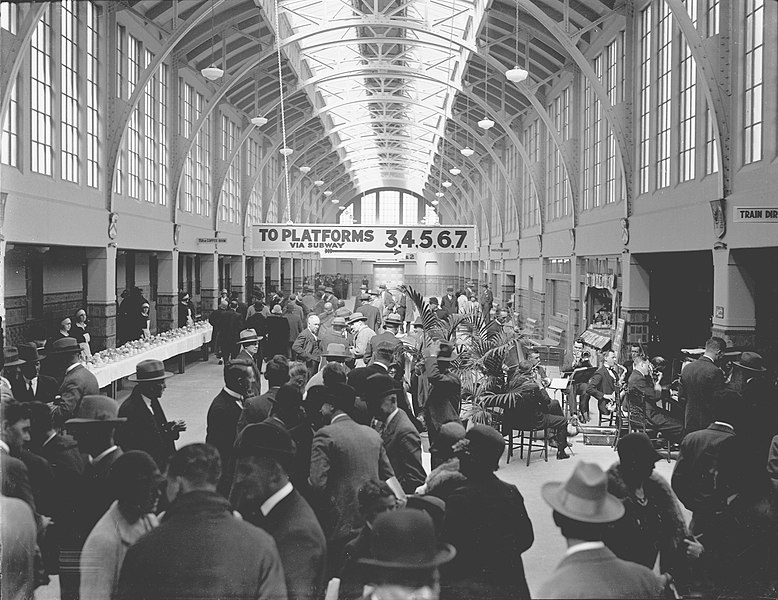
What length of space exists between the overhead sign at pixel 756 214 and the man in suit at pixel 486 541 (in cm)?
658

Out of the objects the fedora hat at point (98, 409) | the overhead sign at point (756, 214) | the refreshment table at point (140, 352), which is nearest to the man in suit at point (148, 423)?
the fedora hat at point (98, 409)

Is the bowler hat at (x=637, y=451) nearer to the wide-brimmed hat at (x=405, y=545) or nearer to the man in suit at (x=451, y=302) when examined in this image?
the wide-brimmed hat at (x=405, y=545)

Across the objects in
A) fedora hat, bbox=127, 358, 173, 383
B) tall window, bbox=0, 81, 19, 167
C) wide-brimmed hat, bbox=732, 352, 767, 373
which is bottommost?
wide-brimmed hat, bbox=732, 352, 767, 373

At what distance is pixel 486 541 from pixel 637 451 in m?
1.02

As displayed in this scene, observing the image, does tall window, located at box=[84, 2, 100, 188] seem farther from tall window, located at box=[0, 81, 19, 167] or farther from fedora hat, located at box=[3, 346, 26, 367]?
fedora hat, located at box=[3, 346, 26, 367]

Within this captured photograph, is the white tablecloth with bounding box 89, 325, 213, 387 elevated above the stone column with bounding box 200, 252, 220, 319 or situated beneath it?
situated beneath

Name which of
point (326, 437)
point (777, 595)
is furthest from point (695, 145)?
point (326, 437)

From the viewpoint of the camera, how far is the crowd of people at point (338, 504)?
3119mm

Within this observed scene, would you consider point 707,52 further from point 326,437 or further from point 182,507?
point 182,507

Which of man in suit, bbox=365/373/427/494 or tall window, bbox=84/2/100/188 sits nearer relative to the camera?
man in suit, bbox=365/373/427/494

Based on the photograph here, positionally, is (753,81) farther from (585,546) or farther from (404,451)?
(585,546)

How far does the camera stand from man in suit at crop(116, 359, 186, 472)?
5438 millimetres

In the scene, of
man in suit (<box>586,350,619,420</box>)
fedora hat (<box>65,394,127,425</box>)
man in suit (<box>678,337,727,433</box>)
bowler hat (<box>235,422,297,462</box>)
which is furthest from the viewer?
man in suit (<box>586,350,619,420</box>)

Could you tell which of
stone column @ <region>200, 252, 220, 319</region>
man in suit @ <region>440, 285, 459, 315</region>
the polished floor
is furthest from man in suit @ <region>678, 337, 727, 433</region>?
stone column @ <region>200, 252, 220, 319</region>
